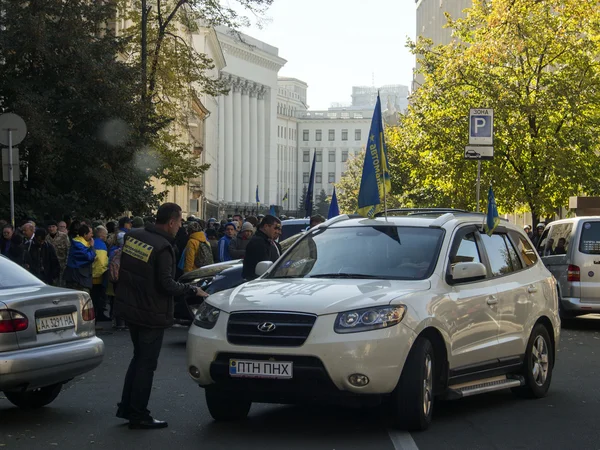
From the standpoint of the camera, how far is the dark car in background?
16.7 meters

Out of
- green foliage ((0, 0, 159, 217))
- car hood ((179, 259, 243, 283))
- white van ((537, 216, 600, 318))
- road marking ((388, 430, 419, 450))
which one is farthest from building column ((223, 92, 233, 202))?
road marking ((388, 430, 419, 450))

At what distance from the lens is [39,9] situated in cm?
2697

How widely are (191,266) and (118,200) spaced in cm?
1009

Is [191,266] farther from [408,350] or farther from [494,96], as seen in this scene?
[494,96]

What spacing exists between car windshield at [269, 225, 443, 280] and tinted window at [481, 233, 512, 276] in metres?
0.85

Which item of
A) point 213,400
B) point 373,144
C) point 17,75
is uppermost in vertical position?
point 17,75

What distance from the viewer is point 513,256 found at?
442 inches

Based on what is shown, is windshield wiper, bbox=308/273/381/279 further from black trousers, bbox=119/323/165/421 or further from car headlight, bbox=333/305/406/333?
black trousers, bbox=119/323/165/421

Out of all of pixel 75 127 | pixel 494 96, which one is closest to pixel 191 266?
pixel 75 127

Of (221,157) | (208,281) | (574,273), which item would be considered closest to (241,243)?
(208,281)

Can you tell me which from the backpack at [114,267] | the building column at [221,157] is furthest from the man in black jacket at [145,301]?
the building column at [221,157]

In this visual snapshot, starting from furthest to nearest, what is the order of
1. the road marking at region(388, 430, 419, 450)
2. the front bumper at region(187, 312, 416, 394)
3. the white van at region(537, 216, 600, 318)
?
1. the white van at region(537, 216, 600, 318)
2. the front bumper at region(187, 312, 416, 394)
3. the road marking at region(388, 430, 419, 450)

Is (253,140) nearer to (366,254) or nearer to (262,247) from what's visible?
(262,247)

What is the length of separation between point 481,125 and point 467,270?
14.4m
